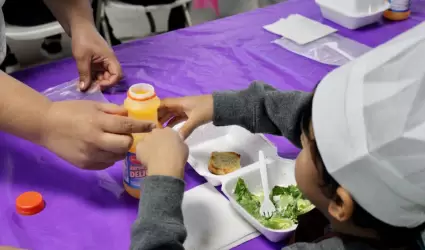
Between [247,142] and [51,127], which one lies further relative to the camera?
[247,142]

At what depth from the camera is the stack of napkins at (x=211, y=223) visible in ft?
2.50

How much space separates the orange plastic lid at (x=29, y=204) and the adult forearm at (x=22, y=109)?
10 cm

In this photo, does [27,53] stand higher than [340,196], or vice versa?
[340,196]

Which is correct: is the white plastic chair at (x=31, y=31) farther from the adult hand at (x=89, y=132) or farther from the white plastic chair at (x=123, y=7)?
the adult hand at (x=89, y=132)

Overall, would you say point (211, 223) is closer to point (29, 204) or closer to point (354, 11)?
point (29, 204)

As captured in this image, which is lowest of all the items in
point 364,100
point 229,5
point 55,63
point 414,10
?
point 229,5

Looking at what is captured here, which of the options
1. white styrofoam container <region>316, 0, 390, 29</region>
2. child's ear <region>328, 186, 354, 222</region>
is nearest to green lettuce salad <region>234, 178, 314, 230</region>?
child's ear <region>328, 186, 354, 222</region>

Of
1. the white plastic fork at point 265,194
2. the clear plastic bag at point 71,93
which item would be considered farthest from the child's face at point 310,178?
the clear plastic bag at point 71,93

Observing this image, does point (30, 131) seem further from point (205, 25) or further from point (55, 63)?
point (205, 25)

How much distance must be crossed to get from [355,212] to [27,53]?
6.57 feet

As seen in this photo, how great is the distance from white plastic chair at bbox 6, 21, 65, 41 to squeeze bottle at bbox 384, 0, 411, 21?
1061 millimetres

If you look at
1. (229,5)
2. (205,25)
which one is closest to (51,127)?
(205,25)

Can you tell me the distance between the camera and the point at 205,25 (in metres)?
1.41

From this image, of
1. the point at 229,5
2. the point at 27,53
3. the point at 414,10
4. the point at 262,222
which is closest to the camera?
the point at 262,222
